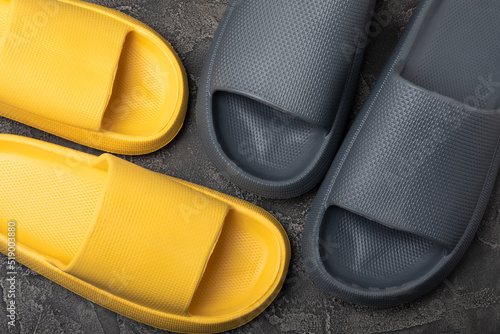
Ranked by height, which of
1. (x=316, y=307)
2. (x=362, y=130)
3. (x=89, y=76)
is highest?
(x=362, y=130)

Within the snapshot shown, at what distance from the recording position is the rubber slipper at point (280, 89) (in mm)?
848

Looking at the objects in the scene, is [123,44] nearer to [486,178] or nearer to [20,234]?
[20,234]

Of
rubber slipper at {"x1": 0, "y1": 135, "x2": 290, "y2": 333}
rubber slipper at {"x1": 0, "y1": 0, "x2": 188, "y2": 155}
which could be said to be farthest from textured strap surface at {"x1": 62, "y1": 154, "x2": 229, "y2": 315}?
rubber slipper at {"x1": 0, "y1": 0, "x2": 188, "y2": 155}

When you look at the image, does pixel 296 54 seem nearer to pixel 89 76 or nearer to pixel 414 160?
pixel 414 160

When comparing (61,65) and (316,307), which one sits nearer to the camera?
(61,65)

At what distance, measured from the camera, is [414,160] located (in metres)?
0.82

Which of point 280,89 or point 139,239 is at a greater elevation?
point 280,89

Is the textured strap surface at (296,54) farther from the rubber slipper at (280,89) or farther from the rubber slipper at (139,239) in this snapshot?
the rubber slipper at (139,239)

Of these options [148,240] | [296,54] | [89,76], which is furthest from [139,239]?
[296,54]

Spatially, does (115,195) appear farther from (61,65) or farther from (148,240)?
(61,65)

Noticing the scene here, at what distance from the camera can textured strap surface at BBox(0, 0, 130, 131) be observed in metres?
0.86

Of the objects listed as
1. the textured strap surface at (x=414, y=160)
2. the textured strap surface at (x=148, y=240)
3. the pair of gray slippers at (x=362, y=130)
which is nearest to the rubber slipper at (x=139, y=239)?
the textured strap surface at (x=148, y=240)

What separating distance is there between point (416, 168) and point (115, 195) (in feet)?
1.87

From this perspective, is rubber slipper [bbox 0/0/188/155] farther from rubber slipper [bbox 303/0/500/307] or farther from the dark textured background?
rubber slipper [bbox 303/0/500/307]
